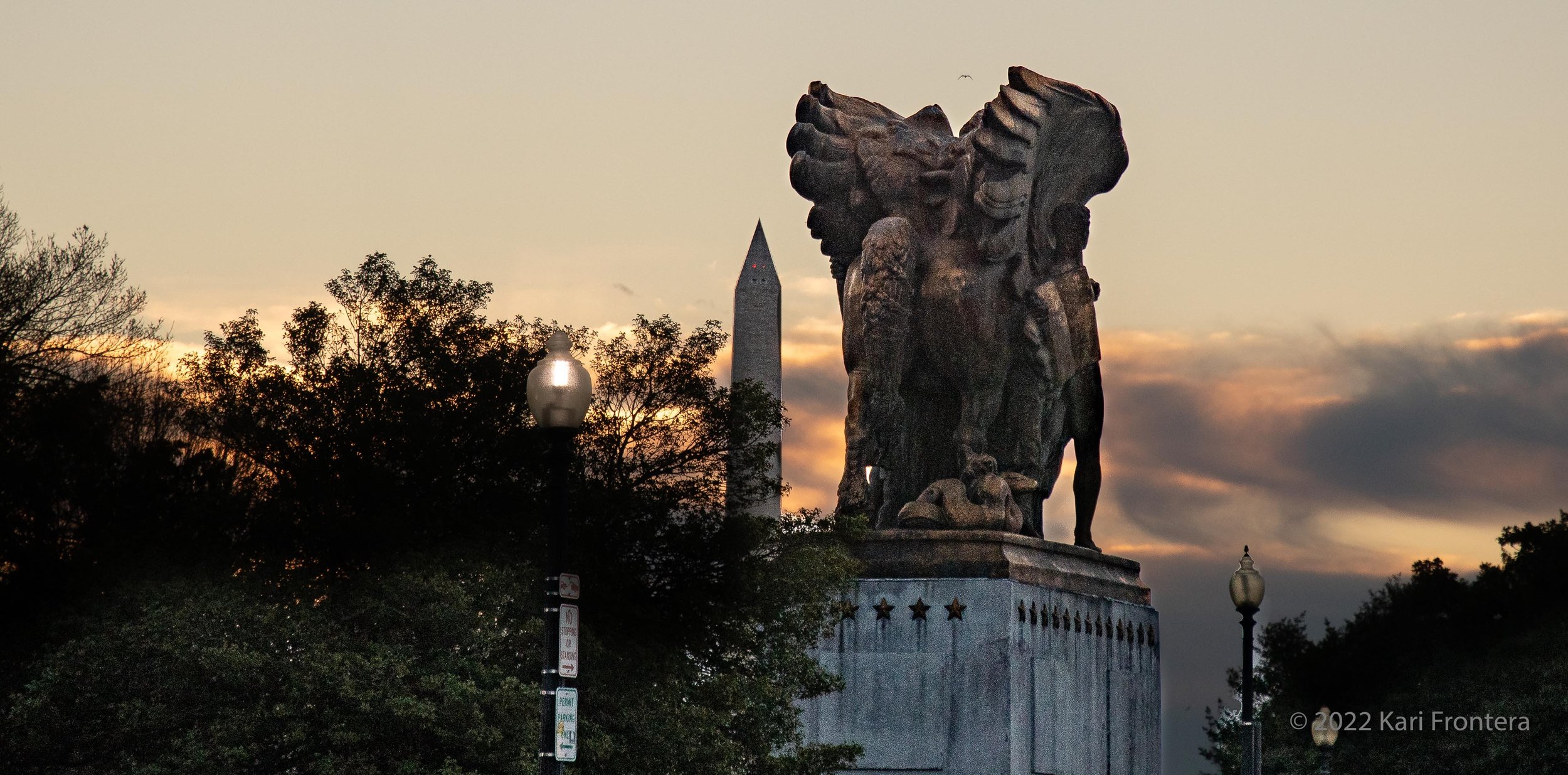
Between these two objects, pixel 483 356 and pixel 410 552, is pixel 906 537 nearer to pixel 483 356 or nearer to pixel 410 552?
pixel 410 552

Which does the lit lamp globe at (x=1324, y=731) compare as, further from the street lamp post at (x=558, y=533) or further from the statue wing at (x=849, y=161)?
the street lamp post at (x=558, y=533)

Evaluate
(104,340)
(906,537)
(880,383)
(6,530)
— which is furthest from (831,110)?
(104,340)

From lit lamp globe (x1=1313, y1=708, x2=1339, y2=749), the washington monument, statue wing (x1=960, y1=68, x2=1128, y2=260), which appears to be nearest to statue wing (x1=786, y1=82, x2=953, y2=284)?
statue wing (x1=960, y1=68, x2=1128, y2=260)

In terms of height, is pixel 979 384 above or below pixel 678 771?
above

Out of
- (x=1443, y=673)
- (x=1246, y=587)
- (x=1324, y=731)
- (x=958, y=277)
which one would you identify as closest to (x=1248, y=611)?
(x=1246, y=587)

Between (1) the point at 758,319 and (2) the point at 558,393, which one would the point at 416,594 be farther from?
(1) the point at 758,319

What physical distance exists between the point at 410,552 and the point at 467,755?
2.90 m

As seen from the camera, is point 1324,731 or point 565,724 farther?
point 1324,731

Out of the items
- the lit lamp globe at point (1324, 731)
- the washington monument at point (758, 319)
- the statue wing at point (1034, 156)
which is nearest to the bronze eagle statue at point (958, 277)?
the statue wing at point (1034, 156)

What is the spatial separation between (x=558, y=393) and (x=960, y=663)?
551 centimetres

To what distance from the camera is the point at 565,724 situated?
15.4m

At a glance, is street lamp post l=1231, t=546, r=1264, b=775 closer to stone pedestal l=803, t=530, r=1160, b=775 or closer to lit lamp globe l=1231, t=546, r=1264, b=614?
lit lamp globe l=1231, t=546, r=1264, b=614

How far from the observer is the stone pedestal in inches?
733

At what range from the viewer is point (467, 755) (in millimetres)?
24203
